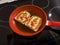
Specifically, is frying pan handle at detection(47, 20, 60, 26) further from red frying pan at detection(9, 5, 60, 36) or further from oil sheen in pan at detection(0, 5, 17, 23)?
oil sheen in pan at detection(0, 5, 17, 23)

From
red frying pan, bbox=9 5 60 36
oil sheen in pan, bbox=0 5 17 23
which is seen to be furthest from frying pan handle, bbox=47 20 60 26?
oil sheen in pan, bbox=0 5 17 23

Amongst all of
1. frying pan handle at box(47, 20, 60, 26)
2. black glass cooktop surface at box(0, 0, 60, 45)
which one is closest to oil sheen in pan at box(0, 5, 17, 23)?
black glass cooktop surface at box(0, 0, 60, 45)

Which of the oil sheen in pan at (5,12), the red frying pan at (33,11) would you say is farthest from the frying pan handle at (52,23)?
the oil sheen in pan at (5,12)

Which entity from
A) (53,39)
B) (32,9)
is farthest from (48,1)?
(53,39)

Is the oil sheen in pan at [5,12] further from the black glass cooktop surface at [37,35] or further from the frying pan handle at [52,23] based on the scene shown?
the frying pan handle at [52,23]

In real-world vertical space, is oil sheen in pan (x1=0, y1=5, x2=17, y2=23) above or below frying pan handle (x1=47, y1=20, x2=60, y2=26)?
above

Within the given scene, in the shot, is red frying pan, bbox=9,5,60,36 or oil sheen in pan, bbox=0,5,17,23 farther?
oil sheen in pan, bbox=0,5,17,23

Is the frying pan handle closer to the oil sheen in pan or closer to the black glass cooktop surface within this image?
the black glass cooktop surface

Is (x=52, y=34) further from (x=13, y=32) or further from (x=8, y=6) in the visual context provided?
(x=8, y=6)

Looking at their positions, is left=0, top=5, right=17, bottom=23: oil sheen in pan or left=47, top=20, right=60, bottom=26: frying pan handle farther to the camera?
left=0, top=5, right=17, bottom=23: oil sheen in pan
